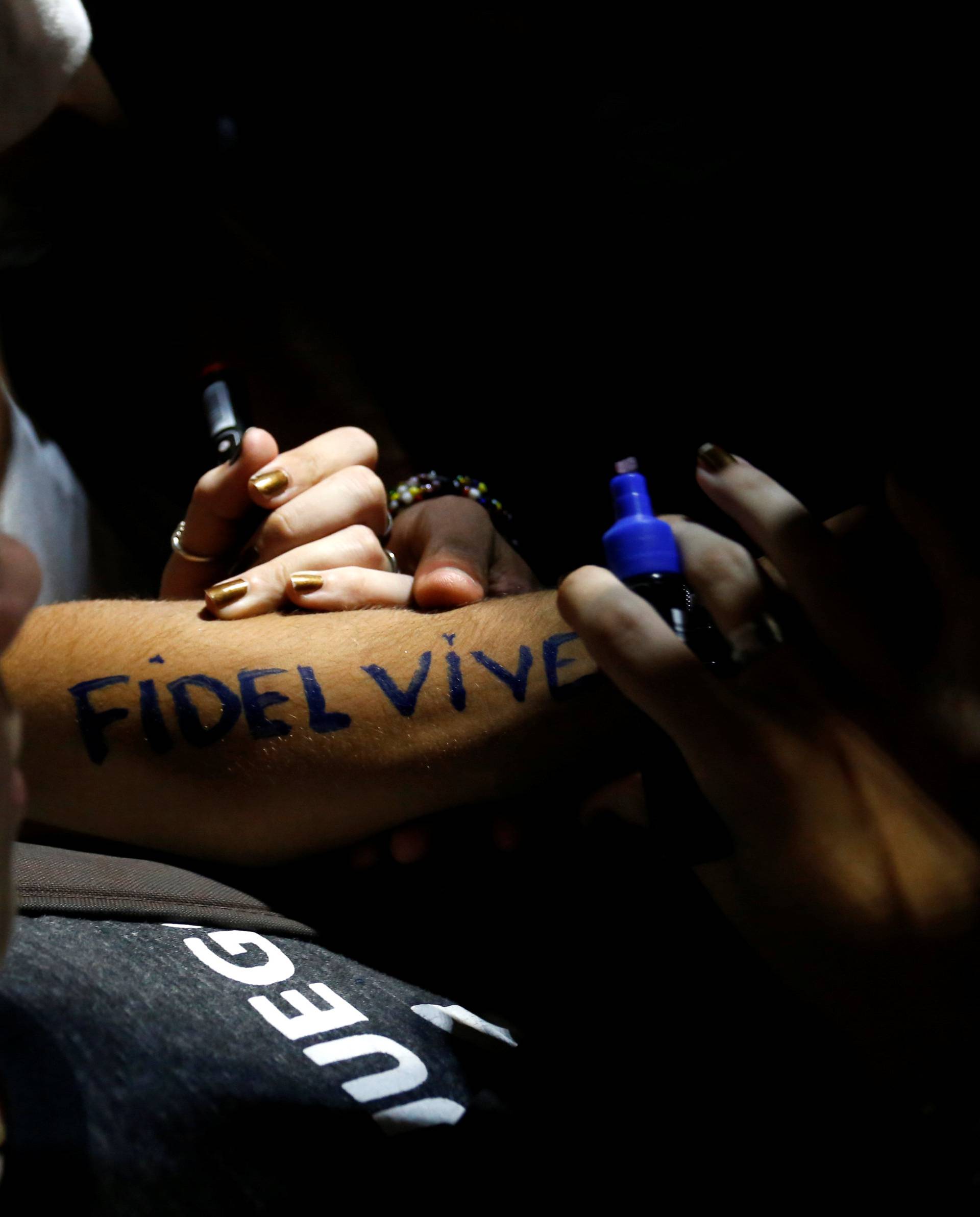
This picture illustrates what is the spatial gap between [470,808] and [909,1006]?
441 mm

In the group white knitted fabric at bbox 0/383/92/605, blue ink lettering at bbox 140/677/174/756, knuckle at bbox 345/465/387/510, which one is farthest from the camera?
white knitted fabric at bbox 0/383/92/605

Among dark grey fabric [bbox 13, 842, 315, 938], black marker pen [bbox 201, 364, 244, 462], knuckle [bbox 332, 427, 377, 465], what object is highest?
black marker pen [bbox 201, 364, 244, 462]

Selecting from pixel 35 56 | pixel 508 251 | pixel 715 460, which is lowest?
pixel 715 460

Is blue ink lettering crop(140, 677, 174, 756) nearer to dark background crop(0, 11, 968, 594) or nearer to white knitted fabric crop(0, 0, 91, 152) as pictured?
dark background crop(0, 11, 968, 594)

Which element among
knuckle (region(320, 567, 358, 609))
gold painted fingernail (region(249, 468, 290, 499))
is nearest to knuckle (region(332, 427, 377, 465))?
gold painted fingernail (region(249, 468, 290, 499))

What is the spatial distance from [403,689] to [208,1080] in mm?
364

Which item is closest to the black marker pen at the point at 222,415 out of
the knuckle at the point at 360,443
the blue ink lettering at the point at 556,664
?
the knuckle at the point at 360,443

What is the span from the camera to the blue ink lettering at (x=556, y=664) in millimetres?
797

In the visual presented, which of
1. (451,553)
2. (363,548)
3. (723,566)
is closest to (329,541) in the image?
(363,548)

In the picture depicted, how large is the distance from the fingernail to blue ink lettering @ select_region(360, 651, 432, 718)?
34 cm

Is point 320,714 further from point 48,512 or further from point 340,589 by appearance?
point 48,512

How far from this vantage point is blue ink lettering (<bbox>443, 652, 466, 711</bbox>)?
31.3 inches

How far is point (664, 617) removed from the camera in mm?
559

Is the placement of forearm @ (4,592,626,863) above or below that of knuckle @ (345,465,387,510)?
below
